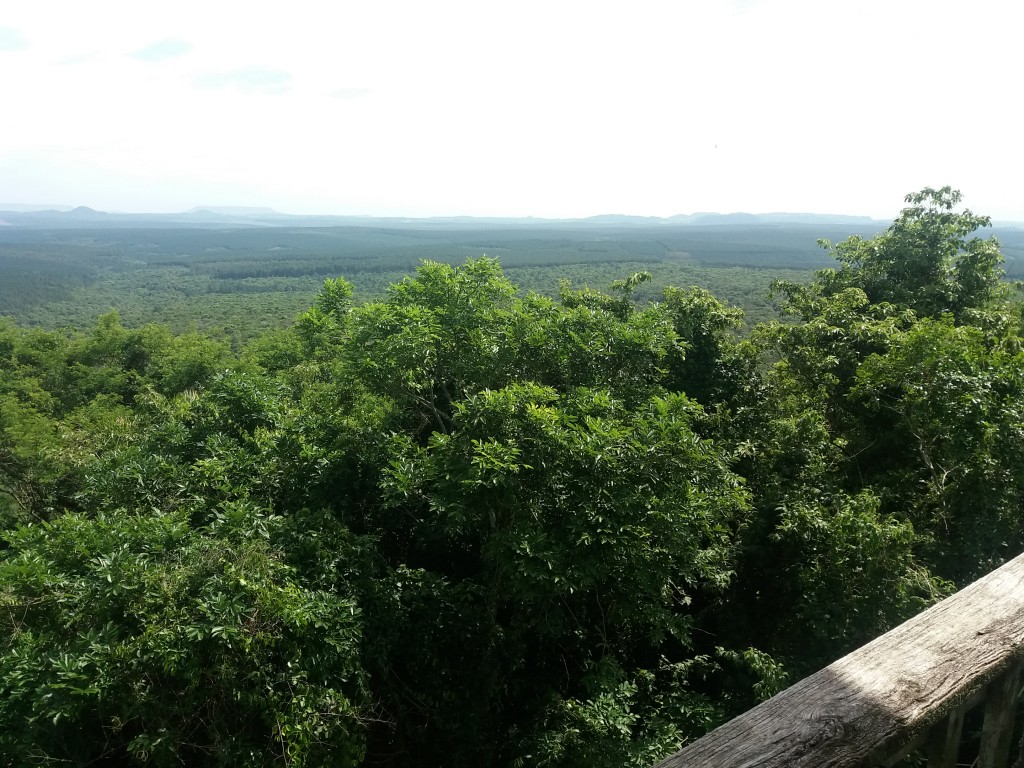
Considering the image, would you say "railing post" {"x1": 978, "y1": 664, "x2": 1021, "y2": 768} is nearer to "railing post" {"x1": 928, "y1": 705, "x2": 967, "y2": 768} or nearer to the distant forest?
"railing post" {"x1": 928, "y1": 705, "x2": 967, "y2": 768}

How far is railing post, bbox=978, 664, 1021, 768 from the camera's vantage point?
1279mm

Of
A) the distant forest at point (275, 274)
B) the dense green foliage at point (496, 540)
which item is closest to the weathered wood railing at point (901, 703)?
the dense green foliage at point (496, 540)

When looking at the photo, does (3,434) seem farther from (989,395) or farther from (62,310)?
(62,310)

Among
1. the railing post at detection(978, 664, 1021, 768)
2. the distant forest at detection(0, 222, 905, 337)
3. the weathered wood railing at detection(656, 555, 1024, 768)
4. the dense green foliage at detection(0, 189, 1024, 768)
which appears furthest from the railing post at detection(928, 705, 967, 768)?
the distant forest at detection(0, 222, 905, 337)

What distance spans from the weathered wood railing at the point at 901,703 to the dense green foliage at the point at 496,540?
14.4 feet

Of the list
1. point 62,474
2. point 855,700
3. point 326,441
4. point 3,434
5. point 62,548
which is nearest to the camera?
point 855,700

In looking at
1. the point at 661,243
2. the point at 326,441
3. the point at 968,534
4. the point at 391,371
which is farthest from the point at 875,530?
the point at 661,243

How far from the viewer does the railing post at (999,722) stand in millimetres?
1279

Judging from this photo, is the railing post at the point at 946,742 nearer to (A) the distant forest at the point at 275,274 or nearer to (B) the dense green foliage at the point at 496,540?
(B) the dense green foliage at the point at 496,540

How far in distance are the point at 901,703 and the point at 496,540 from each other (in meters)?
4.96

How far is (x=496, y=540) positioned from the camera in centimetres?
592

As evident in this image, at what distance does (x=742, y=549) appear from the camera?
7.89m

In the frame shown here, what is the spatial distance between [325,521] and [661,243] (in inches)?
7253

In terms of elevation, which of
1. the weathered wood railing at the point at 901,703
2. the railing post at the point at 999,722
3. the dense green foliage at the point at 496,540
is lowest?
the dense green foliage at the point at 496,540
